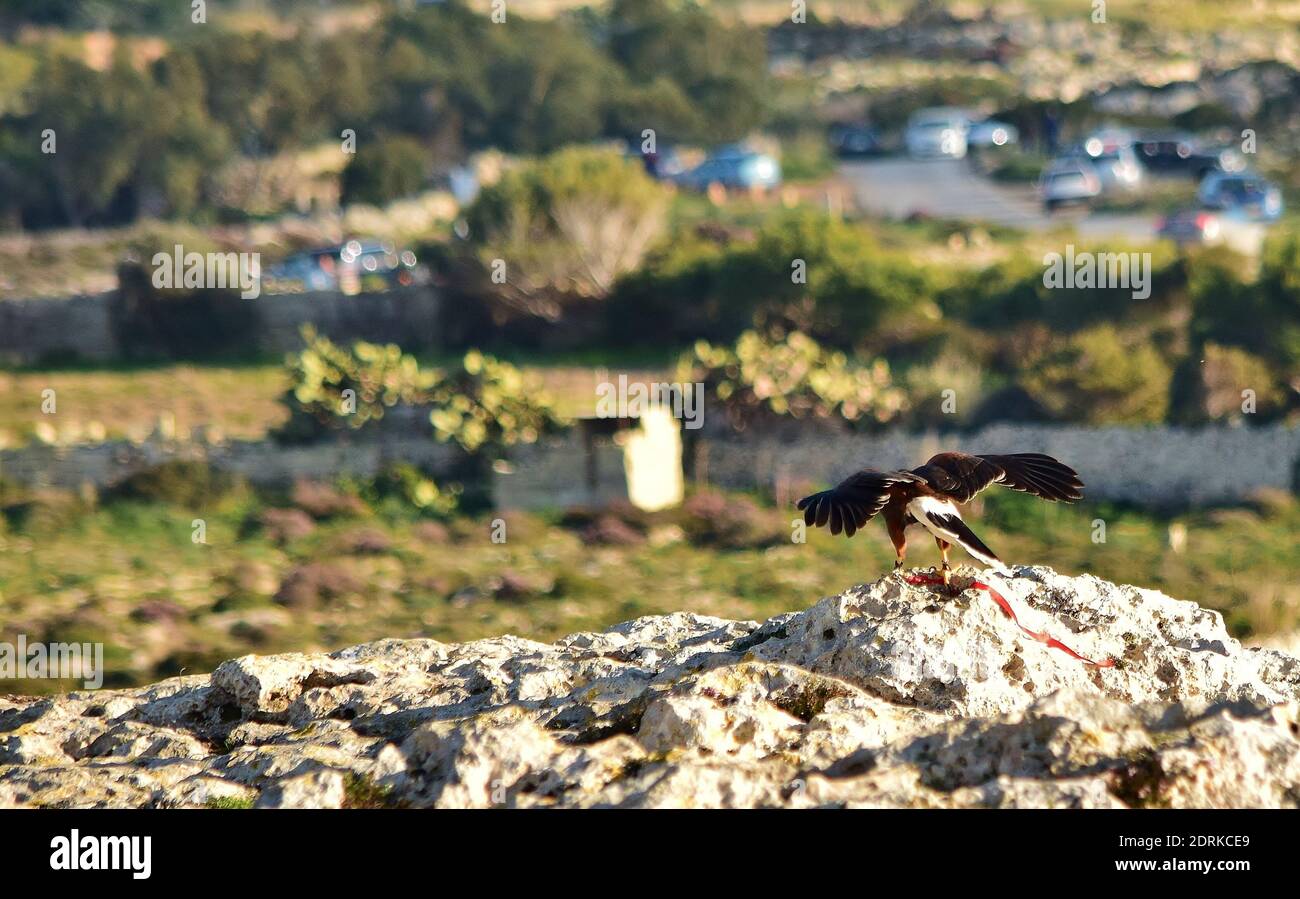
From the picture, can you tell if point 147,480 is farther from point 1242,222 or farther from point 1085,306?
point 1242,222

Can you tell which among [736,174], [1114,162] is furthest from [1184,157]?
[736,174]

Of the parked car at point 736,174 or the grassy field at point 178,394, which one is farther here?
the parked car at point 736,174

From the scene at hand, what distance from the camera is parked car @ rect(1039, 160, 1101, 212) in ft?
189

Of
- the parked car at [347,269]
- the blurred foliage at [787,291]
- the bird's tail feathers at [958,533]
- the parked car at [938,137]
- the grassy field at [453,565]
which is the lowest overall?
the grassy field at [453,565]

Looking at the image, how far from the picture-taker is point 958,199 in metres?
62.0

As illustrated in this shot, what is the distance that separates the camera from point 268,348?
4488cm

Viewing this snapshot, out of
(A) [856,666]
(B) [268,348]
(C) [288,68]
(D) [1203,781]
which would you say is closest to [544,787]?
(A) [856,666]

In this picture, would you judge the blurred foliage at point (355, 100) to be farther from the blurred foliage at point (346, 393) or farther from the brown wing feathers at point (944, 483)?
the brown wing feathers at point (944, 483)

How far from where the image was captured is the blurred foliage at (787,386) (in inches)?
1267

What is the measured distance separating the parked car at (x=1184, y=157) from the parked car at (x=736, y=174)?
12.8 metres

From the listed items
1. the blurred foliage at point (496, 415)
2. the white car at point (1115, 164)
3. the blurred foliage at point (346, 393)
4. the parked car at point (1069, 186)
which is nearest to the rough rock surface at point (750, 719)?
the blurred foliage at point (496, 415)

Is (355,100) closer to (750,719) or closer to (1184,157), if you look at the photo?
(1184,157)

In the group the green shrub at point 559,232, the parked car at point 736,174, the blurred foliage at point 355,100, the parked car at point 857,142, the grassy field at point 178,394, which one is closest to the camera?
the grassy field at point 178,394

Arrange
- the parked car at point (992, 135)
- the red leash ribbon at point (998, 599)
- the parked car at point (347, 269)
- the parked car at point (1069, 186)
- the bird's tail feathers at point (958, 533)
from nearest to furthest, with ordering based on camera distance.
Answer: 1. the bird's tail feathers at point (958, 533)
2. the red leash ribbon at point (998, 599)
3. the parked car at point (347, 269)
4. the parked car at point (1069, 186)
5. the parked car at point (992, 135)
